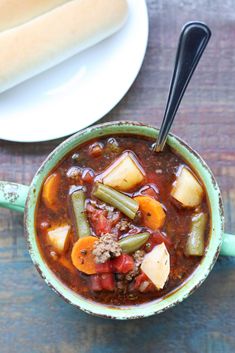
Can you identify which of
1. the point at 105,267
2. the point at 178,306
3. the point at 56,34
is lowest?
the point at 178,306

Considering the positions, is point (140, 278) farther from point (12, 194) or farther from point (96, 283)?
point (12, 194)

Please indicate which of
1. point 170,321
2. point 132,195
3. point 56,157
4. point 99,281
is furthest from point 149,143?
point 170,321

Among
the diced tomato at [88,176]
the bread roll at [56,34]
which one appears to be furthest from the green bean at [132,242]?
the bread roll at [56,34]

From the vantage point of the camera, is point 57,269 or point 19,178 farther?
point 19,178

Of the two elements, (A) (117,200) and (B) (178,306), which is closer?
(A) (117,200)

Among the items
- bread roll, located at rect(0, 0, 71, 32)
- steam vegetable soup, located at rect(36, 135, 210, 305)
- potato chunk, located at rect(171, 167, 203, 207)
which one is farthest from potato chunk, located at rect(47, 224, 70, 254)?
bread roll, located at rect(0, 0, 71, 32)

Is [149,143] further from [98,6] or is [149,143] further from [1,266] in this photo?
[1,266]

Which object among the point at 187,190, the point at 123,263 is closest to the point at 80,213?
the point at 123,263
